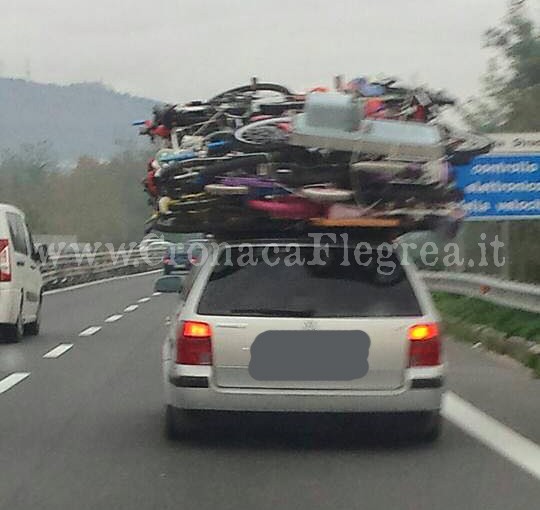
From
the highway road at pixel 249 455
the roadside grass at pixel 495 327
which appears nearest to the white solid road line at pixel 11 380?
the highway road at pixel 249 455

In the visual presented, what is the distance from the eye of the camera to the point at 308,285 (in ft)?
27.8

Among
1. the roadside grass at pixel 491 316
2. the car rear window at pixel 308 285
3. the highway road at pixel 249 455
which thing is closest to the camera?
the highway road at pixel 249 455

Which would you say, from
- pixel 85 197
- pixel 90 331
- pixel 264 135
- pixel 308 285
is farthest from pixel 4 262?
pixel 85 197

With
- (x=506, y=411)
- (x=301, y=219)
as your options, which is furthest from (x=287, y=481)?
(x=506, y=411)

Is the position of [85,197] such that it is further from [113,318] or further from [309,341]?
[309,341]

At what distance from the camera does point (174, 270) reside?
138 ft

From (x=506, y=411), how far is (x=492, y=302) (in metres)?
8.34

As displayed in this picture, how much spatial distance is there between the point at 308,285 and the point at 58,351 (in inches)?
334

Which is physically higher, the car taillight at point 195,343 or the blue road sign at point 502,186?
the car taillight at point 195,343

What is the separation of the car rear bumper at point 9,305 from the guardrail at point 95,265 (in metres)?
13.6

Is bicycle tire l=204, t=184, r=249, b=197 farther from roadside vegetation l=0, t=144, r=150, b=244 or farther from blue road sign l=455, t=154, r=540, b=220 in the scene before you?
roadside vegetation l=0, t=144, r=150, b=244

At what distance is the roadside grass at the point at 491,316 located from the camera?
16.4m

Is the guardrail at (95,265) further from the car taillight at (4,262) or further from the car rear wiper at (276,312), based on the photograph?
the car rear wiper at (276,312)

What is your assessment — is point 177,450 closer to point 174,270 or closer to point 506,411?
point 506,411
